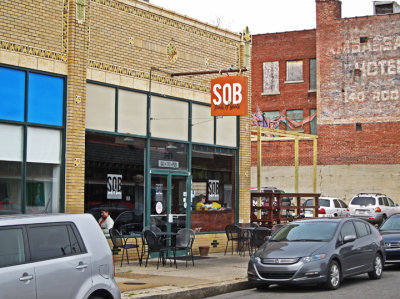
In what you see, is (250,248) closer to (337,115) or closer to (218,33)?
(218,33)

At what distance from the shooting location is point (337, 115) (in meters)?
42.3

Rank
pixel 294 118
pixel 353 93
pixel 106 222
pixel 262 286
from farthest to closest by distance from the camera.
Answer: pixel 294 118 < pixel 353 93 < pixel 106 222 < pixel 262 286

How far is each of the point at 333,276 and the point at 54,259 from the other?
22.9 feet

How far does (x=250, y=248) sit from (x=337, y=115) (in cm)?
2313

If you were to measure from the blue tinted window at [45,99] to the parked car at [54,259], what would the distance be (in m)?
6.68

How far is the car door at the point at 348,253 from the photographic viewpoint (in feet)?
45.6

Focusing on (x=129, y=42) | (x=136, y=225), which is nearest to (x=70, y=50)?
(x=129, y=42)

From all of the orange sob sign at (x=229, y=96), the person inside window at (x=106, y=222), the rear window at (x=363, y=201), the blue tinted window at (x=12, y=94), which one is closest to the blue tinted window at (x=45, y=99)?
the blue tinted window at (x=12, y=94)

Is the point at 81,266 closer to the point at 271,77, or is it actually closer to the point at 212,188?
the point at 212,188

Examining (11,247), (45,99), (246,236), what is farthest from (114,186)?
(11,247)

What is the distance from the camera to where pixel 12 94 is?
1455 centimetres

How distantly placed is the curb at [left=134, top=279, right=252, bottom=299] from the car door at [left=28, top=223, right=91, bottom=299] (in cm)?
332

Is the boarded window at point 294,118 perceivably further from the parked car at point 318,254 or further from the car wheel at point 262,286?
the car wheel at point 262,286

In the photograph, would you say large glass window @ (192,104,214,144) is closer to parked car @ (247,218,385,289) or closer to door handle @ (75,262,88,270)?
parked car @ (247,218,385,289)
